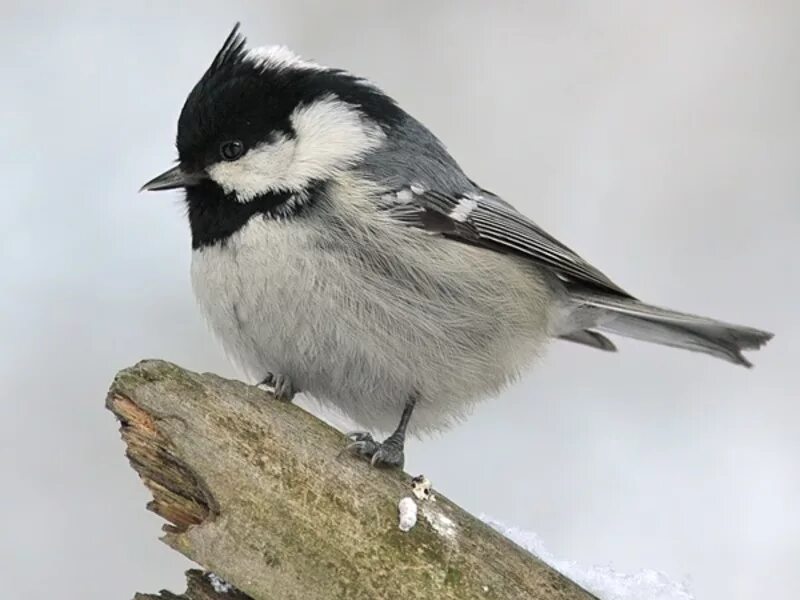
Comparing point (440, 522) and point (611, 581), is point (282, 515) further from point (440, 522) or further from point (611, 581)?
point (611, 581)

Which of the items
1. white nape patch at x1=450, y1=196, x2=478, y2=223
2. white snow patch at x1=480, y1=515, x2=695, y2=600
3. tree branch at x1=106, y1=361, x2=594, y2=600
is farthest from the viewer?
white nape patch at x1=450, y1=196, x2=478, y2=223

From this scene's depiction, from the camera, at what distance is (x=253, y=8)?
3.30 metres

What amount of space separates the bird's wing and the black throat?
180 millimetres

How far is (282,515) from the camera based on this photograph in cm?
148

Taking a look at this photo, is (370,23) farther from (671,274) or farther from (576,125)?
(671,274)

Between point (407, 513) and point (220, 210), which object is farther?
point (220, 210)

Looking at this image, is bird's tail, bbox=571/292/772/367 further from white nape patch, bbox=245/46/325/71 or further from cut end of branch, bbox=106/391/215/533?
cut end of branch, bbox=106/391/215/533

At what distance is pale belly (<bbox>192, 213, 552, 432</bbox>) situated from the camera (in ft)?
6.04

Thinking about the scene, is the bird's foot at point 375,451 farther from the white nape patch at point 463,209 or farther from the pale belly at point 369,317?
the white nape patch at point 463,209

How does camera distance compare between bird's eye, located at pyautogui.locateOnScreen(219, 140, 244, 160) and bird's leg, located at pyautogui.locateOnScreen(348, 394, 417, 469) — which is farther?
bird's eye, located at pyautogui.locateOnScreen(219, 140, 244, 160)

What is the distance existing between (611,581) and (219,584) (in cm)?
56


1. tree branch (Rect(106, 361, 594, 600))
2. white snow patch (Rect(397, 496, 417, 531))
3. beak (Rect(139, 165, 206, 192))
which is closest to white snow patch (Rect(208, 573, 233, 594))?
tree branch (Rect(106, 361, 594, 600))

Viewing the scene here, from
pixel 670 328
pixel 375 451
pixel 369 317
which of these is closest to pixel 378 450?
pixel 375 451

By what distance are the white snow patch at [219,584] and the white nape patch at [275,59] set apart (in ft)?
2.95
